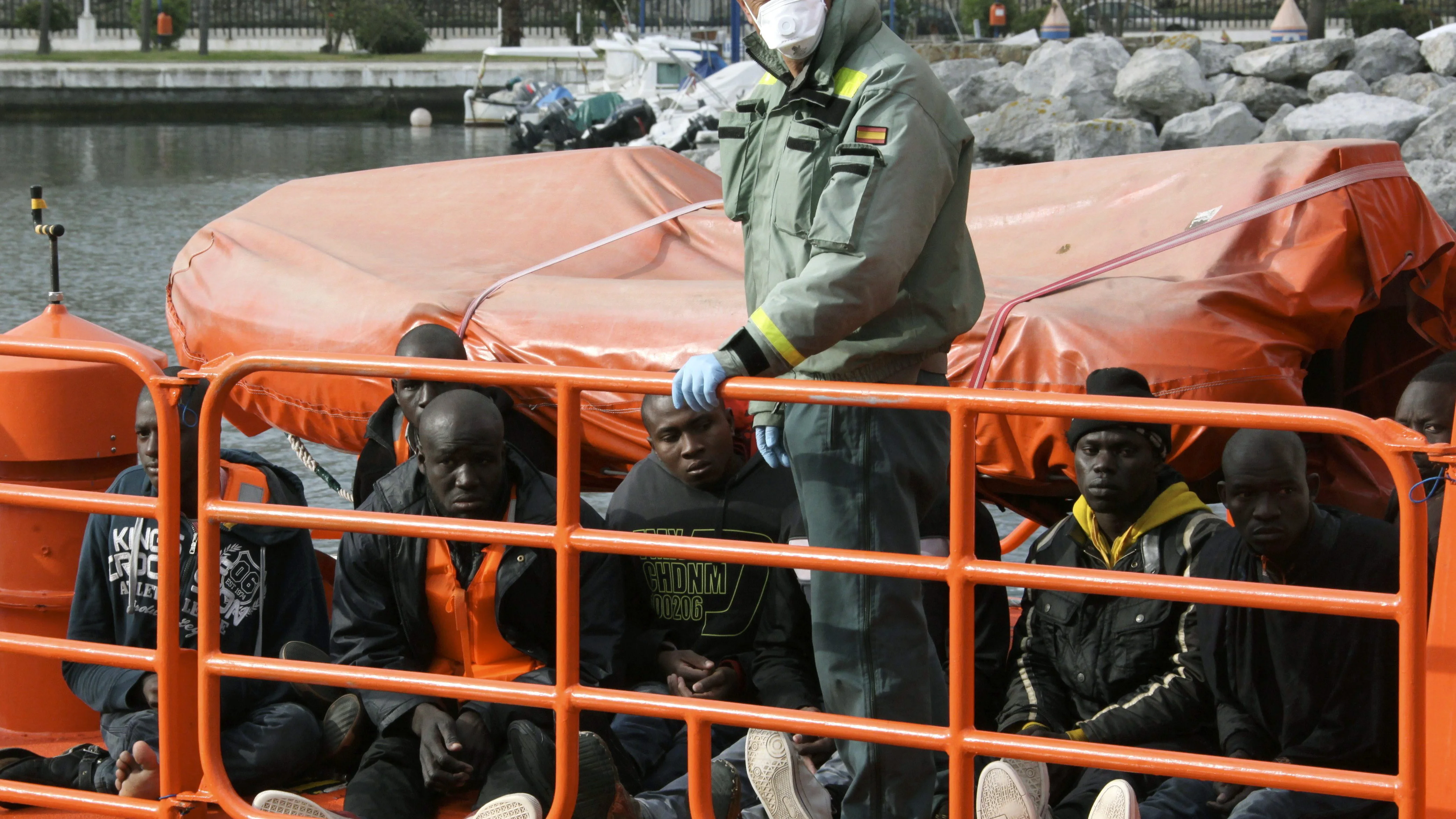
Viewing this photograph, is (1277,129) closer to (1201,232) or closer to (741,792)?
(1201,232)

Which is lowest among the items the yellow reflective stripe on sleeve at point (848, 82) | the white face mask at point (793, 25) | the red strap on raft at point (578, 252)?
the red strap on raft at point (578, 252)

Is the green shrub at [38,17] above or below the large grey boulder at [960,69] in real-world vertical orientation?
above

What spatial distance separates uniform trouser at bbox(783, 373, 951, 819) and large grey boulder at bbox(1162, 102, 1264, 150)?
15076 millimetres

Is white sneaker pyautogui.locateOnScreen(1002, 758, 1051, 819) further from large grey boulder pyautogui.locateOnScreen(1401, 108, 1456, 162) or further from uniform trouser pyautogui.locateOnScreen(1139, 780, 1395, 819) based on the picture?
large grey boulder pyautogui.locateOnScreen(1401, 108, 1456, 162)

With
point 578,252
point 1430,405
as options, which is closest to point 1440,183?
point 578,252

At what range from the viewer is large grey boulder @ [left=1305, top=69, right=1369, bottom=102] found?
61.1 ft

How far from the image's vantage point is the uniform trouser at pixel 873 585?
9.63 ft

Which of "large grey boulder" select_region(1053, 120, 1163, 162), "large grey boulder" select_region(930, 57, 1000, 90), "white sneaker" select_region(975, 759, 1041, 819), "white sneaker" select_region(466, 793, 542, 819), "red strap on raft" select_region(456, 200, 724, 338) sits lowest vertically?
"white sneaker" select_region(466, 793, 542, 819)

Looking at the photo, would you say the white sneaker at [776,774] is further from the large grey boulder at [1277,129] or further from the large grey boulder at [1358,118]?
the large grey boulder at [1358,118]

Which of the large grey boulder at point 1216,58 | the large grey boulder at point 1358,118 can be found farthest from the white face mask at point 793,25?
the large grey boulder at point 1216,58

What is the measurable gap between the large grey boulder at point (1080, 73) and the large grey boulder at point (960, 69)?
3.40 feet

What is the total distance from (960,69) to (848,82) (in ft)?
70.3

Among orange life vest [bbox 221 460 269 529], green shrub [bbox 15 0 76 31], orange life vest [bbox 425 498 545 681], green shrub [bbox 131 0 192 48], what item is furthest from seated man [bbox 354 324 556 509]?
green shrub [bbox 15 0 76 31]

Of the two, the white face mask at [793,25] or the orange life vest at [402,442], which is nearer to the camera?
the white face mask at [793,25]
